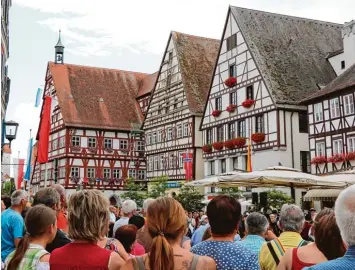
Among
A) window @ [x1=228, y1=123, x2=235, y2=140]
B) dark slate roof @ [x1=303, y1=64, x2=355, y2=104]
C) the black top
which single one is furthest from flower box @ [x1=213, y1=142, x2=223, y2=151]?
the black top

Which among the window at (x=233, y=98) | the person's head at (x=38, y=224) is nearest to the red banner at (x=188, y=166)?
the window at (x=233, y=98)

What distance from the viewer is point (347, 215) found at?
8.54ft

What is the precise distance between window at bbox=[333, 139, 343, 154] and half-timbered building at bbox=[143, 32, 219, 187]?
12.7 m

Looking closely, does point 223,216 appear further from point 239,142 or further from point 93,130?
point 93,130

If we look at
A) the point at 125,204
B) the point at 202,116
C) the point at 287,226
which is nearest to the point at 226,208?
the point at 287,226

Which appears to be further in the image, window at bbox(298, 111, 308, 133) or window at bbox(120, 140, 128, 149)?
window at bbox(120, 140, 128, 149)

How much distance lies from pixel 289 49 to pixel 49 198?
32530mm

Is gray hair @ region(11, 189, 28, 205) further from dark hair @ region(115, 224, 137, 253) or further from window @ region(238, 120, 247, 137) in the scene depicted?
window @ region(238, 120, 247, 137)

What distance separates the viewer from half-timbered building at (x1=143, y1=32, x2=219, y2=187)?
136ft

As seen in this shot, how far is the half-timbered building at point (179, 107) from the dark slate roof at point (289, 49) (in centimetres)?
814

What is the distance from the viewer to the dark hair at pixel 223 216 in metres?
3.81

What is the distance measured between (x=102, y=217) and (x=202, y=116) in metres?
36.2

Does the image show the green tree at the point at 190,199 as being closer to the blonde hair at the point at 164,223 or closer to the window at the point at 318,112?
the window at the point at 318,112

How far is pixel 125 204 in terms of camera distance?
8000 millimetres
